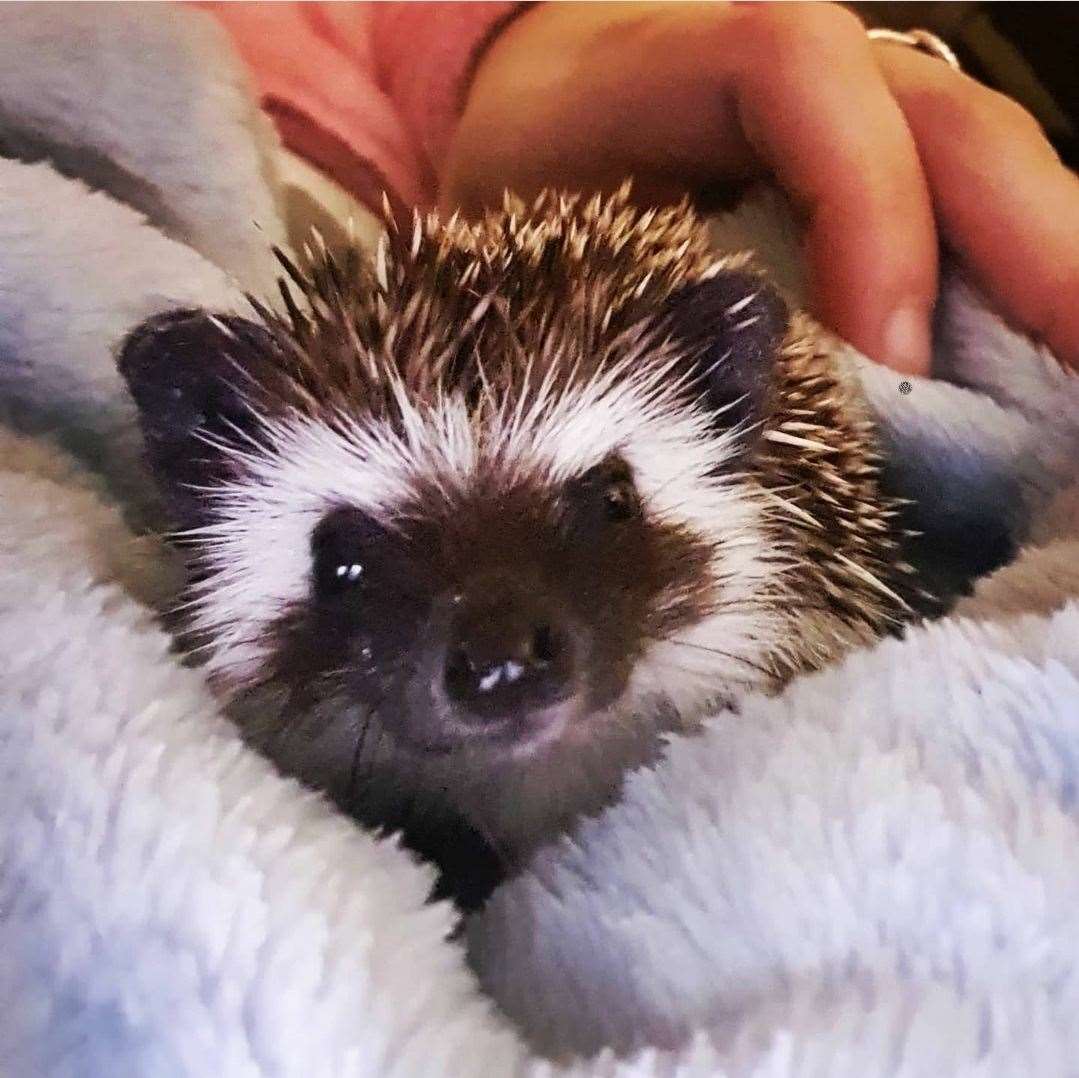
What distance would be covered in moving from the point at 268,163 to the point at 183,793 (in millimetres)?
715

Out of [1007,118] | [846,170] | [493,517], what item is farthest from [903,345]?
[493,517]

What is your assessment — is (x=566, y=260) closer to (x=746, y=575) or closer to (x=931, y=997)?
(x=746, y=575)

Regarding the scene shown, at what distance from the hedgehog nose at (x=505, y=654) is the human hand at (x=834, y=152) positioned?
1.58ft

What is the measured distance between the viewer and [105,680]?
59cm

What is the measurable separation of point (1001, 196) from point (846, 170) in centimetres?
14

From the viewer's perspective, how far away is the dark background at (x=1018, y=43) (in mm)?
1885

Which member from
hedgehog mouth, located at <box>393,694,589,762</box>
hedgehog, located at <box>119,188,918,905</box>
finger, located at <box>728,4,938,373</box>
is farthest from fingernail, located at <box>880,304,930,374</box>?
hedgehog mouth, located at <box>393,694,589,762</box>

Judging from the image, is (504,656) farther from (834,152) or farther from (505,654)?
(834,152)

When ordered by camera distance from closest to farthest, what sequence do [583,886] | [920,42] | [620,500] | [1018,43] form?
[583,886] → [620,500] → [920,42] → [1018,43]

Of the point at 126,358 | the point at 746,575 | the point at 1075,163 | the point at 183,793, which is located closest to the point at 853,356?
the point at 746,575

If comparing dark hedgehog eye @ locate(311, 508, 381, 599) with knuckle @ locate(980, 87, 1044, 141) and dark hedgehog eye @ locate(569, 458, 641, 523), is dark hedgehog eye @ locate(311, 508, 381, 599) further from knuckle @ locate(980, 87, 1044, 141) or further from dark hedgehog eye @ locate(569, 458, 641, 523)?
knuckle @ locate(980, 87, 1044, 141)

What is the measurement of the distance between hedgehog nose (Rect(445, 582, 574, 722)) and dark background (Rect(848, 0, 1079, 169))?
153 centimetres

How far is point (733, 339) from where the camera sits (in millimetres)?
841

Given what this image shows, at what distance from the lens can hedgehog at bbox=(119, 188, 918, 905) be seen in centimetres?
74
